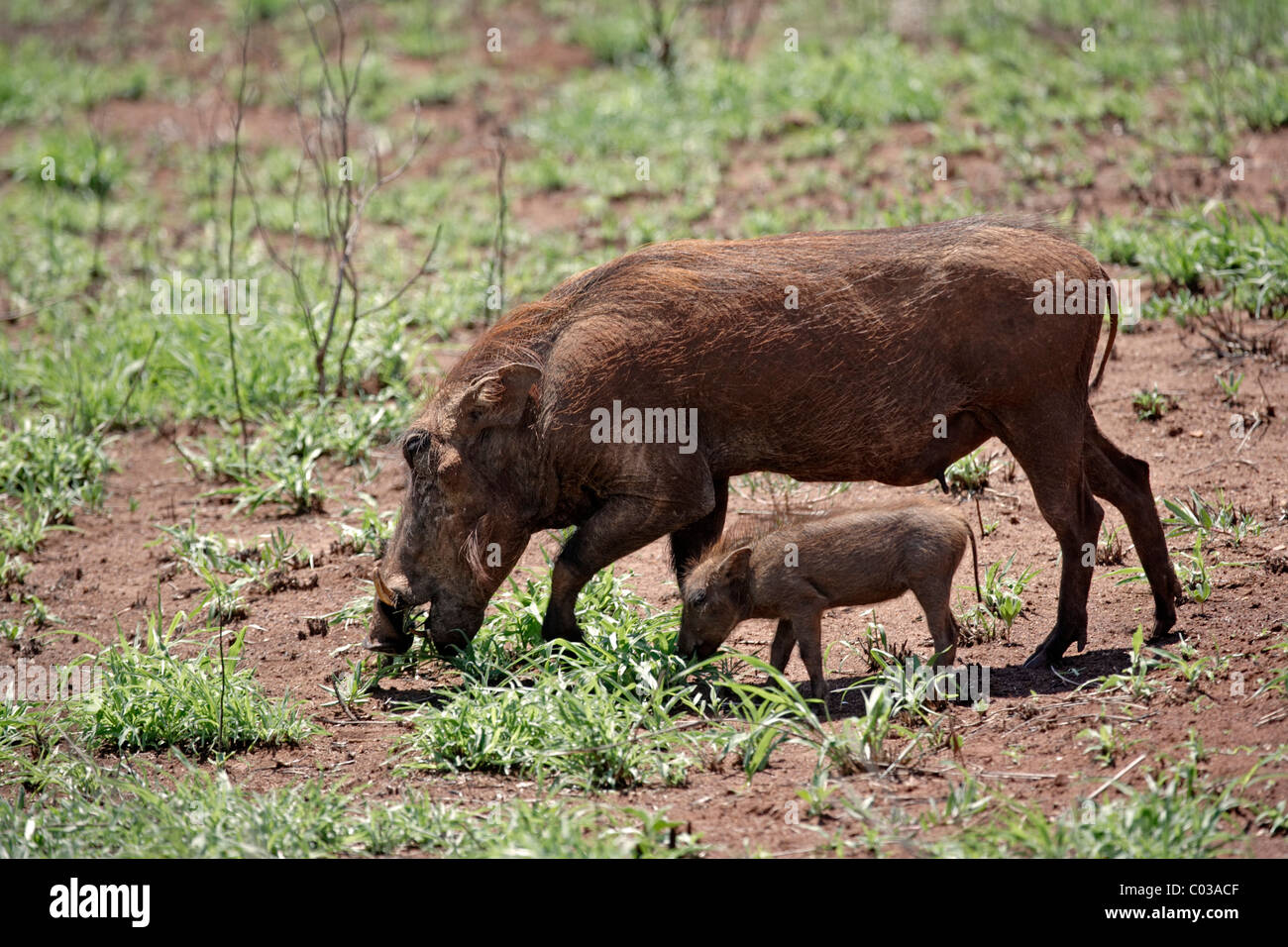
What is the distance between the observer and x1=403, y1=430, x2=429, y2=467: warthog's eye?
17.5ft

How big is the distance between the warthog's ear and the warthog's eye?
0.54 ft

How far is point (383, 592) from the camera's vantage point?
5312 mm

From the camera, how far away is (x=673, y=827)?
12.8 feet

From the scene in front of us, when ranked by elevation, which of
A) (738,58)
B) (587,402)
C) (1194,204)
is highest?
(738,58)

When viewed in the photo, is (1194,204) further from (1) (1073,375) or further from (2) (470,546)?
(2) (470,546)

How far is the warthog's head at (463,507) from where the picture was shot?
5.27 meters

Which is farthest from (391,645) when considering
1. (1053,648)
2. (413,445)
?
(1053,648)

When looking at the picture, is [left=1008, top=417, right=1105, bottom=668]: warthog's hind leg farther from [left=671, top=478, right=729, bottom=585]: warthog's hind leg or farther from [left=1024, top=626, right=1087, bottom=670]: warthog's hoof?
[left=671, top=478, right=729, bottom=585]: warthog's hind leg

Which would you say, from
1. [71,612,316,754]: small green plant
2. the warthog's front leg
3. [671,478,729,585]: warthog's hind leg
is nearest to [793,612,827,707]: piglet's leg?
the warthog's front leg

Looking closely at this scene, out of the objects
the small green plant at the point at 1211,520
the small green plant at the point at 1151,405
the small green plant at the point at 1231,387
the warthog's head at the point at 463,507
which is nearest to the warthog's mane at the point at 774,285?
the warthog's head at the point at 463,507

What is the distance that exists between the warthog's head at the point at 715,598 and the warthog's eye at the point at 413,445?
1.10 meters
